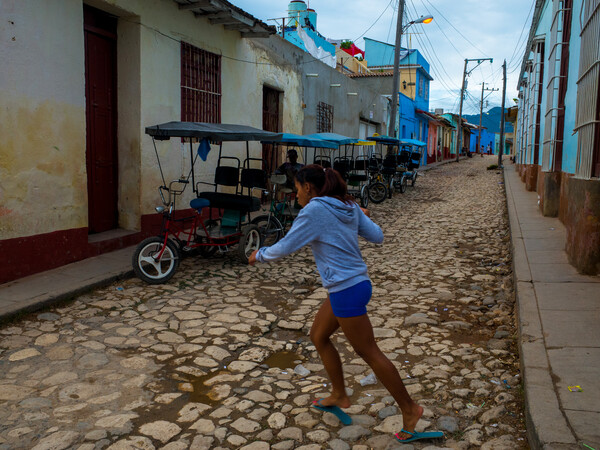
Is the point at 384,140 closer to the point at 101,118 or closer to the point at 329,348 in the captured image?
the point at 101,118

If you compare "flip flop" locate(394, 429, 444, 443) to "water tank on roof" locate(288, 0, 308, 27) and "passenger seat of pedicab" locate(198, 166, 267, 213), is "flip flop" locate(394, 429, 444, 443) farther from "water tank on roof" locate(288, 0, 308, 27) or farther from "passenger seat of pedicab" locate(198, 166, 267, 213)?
"water tank on roof" locate(288, 0, 308, 27)

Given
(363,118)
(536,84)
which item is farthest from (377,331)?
(363,118)

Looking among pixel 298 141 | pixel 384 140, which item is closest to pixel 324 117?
pixel 384 140

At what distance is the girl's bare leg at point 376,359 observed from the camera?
295cm

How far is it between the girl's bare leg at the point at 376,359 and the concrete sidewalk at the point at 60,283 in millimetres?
3785

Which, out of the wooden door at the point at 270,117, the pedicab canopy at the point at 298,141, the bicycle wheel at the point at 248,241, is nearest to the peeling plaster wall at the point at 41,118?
the bicycle wheel at the point at 248,241

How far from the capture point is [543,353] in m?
3.85

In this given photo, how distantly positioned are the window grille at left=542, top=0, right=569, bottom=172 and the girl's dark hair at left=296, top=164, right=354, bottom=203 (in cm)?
843

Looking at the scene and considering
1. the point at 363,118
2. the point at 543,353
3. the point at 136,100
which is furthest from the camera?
the point at 363,118

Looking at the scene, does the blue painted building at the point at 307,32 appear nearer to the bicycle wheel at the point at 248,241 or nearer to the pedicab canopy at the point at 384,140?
the pedicab canopy at the point at 384,140

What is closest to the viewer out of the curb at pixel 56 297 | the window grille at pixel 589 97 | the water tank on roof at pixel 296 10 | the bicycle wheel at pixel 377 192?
the curb at pixel 56 297

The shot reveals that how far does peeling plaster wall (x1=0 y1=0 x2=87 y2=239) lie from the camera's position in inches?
239

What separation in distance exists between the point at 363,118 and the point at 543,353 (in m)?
19.3

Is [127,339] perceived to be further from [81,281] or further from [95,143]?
[95,143]
